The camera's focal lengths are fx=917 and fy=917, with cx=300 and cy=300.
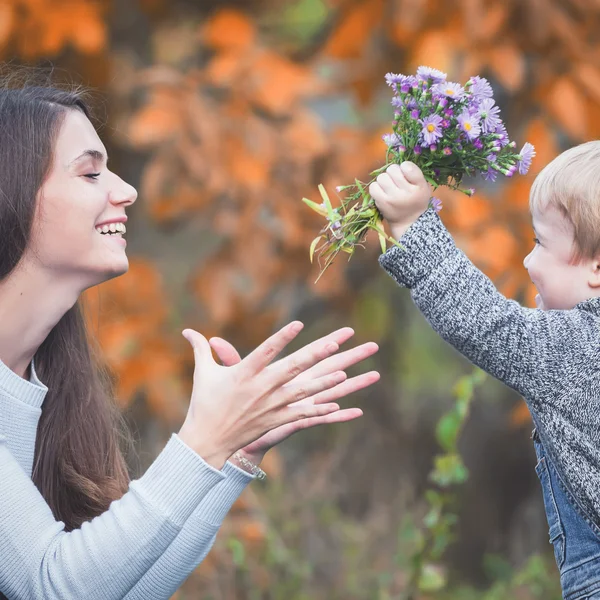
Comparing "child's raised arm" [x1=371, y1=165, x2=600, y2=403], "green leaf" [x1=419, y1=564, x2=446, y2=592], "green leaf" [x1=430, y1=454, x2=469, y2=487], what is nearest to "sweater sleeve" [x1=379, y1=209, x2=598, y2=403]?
"child's raised arm" [x1=371, y1=165, x2=600, y2=403]

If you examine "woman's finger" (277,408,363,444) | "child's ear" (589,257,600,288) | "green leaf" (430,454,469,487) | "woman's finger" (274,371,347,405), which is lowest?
"green leaf" (430,454,469,487)

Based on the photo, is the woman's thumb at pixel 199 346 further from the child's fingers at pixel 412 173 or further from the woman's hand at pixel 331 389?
the child's fingers at pixel 412 173

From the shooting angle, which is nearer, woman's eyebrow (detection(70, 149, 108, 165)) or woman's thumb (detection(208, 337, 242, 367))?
woman's thumb (detection(208, 337, 242, 367))

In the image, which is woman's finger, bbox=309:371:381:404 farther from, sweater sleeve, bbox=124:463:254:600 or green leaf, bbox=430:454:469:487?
green leaf, bbox=430:454:469:487

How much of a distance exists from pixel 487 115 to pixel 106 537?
3.43ft

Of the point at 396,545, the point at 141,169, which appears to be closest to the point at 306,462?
the point at 396,545

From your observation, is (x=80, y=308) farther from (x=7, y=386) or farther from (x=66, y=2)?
(x=66, y=2)

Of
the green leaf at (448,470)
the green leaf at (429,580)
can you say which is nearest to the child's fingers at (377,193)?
the green leaf at (448,470)

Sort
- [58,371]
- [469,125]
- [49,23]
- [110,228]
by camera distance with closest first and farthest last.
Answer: [469,125] < [110,228] < [58,371] < [49,23]

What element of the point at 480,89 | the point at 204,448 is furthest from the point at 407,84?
the point at 204,448

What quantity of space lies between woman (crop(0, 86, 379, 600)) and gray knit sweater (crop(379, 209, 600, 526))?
206 millimetres

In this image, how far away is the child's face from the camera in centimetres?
181

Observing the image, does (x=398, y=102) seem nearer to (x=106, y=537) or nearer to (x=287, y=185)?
(x=106, y=537)

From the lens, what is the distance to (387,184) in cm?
179
